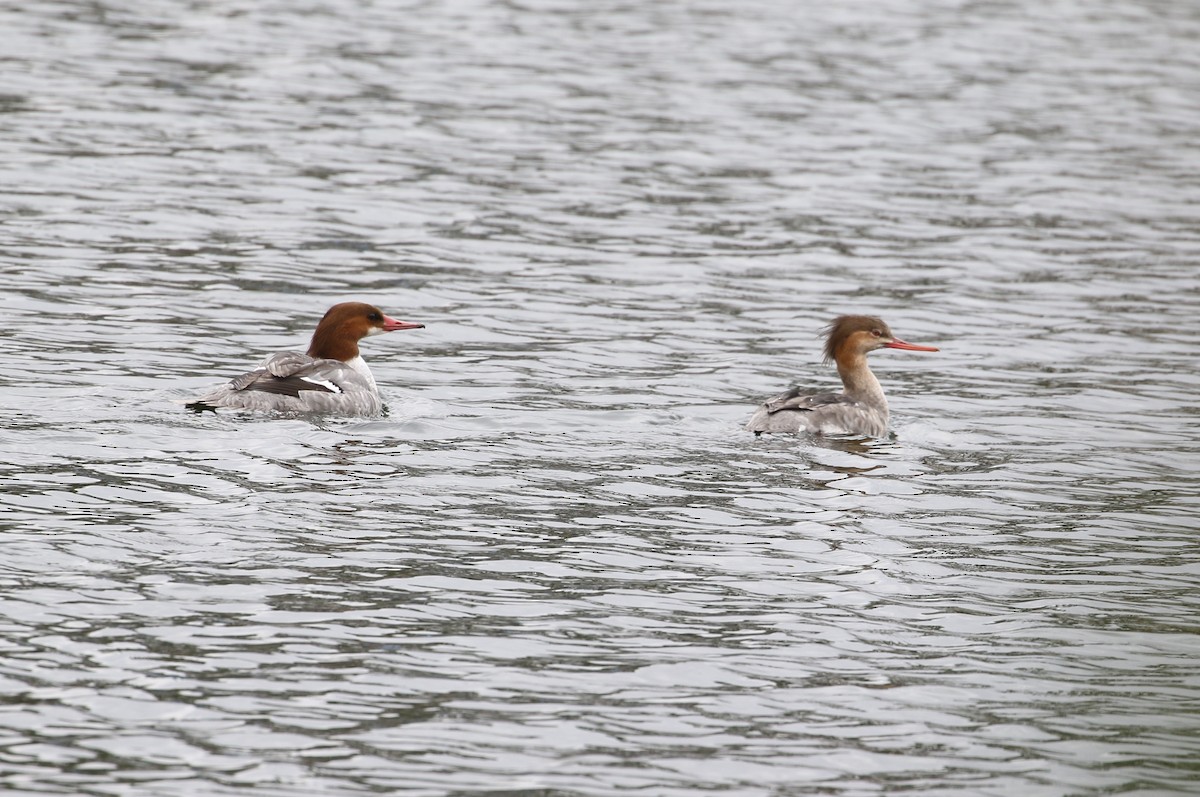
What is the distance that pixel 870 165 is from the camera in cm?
2462

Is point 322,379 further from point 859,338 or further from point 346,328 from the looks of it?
point 859,338

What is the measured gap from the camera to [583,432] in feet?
44.4

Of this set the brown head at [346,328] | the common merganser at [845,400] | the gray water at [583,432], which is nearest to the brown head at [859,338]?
the common merganser at [845,400]

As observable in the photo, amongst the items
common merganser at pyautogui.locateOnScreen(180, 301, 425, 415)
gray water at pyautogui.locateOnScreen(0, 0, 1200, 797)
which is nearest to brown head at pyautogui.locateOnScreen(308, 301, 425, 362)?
common merganser at pyautogui.locateOnScreen(180, 301, 425, 415)

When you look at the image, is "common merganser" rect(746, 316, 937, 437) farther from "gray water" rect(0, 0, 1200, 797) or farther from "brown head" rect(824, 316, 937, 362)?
"gray water" rect(0, 0, 1200, 797)

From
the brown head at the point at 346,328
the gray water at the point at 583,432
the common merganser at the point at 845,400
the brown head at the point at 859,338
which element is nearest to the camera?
the gray water at the point at 583,432

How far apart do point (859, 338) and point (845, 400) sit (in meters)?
1.16

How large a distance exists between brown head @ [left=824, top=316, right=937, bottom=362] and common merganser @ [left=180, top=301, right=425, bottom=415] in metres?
3.57

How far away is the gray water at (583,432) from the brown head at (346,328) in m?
0.58

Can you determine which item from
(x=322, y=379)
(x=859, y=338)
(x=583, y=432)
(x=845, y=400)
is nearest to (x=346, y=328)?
(x=322, y=379)

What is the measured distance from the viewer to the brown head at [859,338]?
605 inches

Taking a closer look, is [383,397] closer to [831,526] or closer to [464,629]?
[831,526]

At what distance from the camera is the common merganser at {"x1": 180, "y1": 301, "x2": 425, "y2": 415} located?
533 inches

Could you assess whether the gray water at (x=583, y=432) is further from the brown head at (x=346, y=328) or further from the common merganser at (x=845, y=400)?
the brown head at (x=346, y=328)
